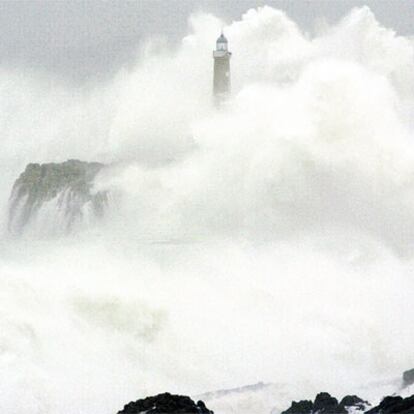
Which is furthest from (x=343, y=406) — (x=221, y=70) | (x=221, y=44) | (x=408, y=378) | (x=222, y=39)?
(x=222, y=39)

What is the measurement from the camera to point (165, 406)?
63.8ft

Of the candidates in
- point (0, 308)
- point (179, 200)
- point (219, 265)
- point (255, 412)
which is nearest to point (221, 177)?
point (179, 200)

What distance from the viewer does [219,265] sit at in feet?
109

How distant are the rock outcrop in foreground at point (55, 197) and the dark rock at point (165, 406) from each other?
21004mm

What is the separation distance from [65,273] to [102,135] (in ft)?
71.1

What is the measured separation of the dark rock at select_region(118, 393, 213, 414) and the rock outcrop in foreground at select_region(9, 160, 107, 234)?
21004 mm

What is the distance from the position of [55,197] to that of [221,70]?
9.82m

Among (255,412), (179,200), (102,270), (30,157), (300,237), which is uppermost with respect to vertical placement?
(30,157)

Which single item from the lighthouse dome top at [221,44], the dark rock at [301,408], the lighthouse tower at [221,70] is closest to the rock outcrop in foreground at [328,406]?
the dark rock at [301,408]

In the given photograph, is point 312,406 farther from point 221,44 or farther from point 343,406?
point 221,44

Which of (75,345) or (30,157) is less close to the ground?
(30,157)

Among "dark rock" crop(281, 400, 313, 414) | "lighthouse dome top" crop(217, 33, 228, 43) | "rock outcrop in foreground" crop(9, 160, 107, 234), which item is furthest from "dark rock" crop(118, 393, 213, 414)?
"lighthouse dome top" crop(217, 33, 228, 43)

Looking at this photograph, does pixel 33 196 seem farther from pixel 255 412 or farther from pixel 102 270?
pixel 255 412

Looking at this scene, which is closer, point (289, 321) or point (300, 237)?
point (289, 321)
